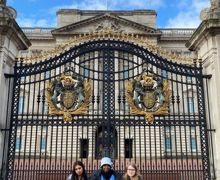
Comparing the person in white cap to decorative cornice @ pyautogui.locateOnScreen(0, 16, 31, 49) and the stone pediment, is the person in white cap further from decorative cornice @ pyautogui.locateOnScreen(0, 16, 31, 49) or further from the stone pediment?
the stone pediment

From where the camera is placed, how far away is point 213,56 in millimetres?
9695

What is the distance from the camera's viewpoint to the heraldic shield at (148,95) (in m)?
9.66

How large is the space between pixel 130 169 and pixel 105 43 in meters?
4.85

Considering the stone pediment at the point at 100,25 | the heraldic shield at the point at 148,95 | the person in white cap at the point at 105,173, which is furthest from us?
the stone pediment at the point at 100,25

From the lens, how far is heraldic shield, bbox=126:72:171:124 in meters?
9.66

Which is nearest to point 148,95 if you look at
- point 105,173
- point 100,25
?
point 105,173

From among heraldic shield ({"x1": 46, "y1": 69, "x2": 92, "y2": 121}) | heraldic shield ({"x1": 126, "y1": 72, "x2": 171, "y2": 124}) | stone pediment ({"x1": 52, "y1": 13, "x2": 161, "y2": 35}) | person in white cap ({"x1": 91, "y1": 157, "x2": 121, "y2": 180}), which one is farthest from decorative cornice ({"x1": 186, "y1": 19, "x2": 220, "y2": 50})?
stone pediment ({"x1": 52, "y1": 13, "x2": 161, "y2": 35})

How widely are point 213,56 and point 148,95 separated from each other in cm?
204

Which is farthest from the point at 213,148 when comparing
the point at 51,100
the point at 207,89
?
the point at 51,100

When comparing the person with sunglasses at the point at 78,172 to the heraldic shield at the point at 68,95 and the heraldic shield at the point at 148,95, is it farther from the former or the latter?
the heraldic shield at the point at 148,95

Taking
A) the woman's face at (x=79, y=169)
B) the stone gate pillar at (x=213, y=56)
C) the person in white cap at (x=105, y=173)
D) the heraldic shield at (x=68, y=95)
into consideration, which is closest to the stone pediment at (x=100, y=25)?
the stone gate pillar at (x=213, y=56)

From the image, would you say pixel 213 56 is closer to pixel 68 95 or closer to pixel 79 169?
pixel 68 95

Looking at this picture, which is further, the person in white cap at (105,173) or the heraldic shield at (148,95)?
the heraldic shield at (148,95)

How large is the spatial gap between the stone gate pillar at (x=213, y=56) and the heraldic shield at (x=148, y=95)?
123 cm
